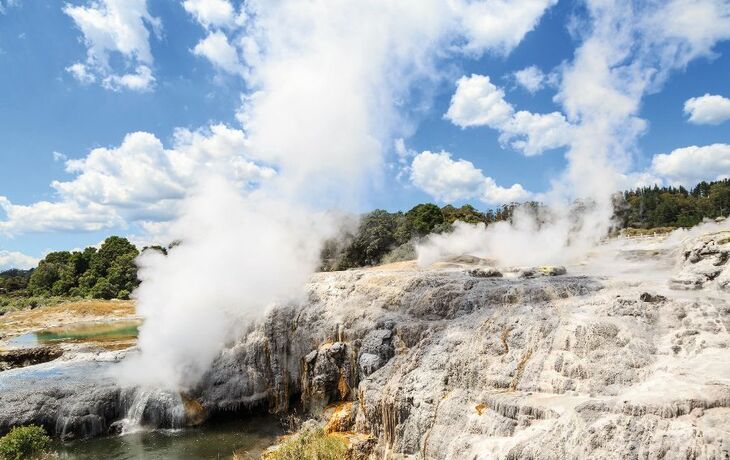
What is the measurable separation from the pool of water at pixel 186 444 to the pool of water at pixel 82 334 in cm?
1528

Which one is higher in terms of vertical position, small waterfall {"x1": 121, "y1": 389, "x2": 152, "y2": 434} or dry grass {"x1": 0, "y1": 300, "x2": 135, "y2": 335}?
dry grass {"x1": 0, "y1": 300, "x2": 135, "y2": 335}

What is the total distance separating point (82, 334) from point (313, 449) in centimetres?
3148

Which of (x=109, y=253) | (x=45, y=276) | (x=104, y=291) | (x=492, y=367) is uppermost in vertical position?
(x=109, y=253)

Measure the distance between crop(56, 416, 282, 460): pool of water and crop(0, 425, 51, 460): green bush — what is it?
174cm

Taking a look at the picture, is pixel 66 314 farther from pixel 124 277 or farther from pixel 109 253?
pixel 109 253

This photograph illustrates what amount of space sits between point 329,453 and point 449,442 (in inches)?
96.4

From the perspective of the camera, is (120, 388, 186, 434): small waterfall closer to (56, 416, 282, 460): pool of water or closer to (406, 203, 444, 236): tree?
(56, 416, 282, 460): pool of water

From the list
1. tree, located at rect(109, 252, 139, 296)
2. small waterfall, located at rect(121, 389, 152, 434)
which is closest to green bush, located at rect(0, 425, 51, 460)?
small waterfall, located at rect(121, 389, 152, 434)

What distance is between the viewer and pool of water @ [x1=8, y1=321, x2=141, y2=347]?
30.9m

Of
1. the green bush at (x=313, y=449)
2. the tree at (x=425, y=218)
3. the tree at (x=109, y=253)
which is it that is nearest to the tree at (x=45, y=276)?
the tree at (x=109, y=253)

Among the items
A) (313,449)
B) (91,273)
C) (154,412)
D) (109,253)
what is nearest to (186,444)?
(154,412)

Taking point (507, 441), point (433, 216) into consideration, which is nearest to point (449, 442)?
point (507, 441)

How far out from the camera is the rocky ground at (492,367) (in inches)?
292

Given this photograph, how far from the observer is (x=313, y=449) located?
388 inches
